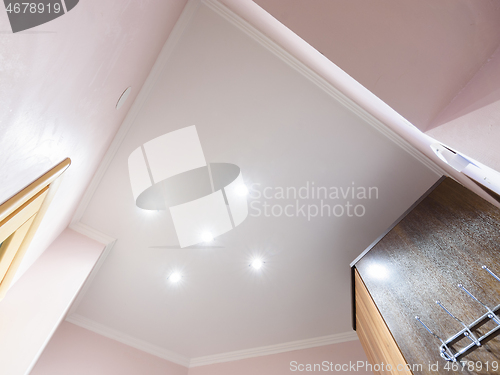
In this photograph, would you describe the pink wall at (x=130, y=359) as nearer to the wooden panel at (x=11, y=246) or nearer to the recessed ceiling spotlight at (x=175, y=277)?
the recessed ceiling spotlight at (x=175, y=277)

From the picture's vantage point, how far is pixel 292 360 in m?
3.41

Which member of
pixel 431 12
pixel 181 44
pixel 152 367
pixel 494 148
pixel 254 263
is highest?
pixel 181 44

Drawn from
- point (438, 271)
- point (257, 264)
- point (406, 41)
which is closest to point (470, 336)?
point (438, 271)

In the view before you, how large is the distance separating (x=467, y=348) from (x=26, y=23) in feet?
6.17

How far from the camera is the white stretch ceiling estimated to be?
83.4 inches

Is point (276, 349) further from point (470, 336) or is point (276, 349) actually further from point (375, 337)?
point (470, 336)

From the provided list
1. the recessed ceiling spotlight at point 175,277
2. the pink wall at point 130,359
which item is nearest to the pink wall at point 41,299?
the recessed ceiling spotlight at point 175,277

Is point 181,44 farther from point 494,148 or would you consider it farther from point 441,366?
point 441,366

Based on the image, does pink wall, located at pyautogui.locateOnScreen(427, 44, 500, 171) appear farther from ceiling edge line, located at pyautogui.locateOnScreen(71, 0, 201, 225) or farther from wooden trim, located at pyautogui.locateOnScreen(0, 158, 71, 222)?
ceiling edge line, located at pyautogui.locateOnScreen(71, 0, 201, 225)

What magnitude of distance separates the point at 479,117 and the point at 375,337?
1644 millimetres

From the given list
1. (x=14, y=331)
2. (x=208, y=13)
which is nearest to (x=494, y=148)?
(x=208, y=13)

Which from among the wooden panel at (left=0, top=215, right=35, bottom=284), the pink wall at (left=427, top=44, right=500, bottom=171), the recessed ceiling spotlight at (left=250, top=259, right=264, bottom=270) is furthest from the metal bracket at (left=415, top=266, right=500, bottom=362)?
the wooden panel at (left=0, top=215, right=35, bottom=284)

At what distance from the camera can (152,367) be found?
3.34m

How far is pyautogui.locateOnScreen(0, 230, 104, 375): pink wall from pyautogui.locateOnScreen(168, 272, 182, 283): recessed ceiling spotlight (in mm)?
713
